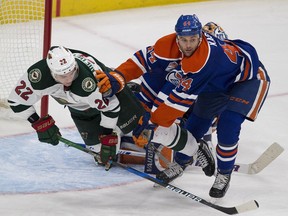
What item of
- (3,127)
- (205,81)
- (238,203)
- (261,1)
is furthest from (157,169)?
(261,1)

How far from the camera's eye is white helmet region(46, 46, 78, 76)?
320cm

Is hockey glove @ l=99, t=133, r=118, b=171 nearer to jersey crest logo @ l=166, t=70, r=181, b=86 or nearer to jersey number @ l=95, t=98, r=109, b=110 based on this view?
jersey number @ l=95, t=98, r=109, b=110

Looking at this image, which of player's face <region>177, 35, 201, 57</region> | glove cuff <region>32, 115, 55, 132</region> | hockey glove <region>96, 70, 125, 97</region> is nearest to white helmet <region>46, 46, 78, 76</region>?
hockey glove <region>96, 70, 125, 97</region>

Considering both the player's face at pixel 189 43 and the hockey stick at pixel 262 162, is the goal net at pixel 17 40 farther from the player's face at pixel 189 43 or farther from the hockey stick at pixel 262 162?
the player's face at pixel 189 43

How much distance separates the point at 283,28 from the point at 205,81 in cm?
419

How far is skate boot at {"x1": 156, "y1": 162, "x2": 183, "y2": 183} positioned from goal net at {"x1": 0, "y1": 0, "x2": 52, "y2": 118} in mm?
1404

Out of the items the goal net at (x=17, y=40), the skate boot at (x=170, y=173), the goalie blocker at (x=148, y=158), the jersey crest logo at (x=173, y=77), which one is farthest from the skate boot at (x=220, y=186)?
the goal net at (x=17, y=40)

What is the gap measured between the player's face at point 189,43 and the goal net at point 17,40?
1.80m

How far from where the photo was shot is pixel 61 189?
12.1 feet

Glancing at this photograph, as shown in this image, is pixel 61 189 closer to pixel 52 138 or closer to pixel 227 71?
pixel 52 138

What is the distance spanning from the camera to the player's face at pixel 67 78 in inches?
128

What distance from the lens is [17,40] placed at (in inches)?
204

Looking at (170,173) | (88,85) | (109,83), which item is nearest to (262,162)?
(170,173)

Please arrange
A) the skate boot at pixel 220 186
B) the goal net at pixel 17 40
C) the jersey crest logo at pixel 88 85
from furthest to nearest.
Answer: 1. the goal net at pixel 17 40
2. the skate boot at pixel 220 186
3. the jersey crest logo at pixel 88 85
